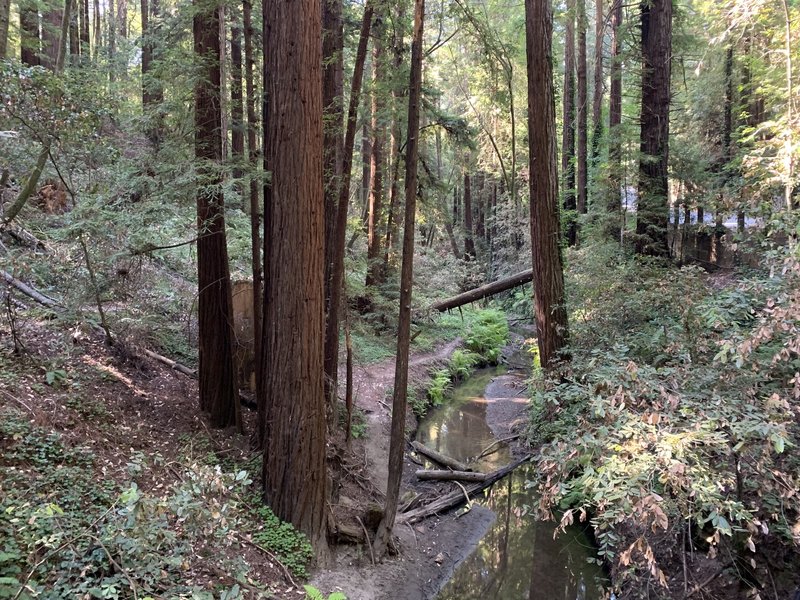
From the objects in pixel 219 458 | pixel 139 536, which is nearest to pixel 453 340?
pixel 219 458

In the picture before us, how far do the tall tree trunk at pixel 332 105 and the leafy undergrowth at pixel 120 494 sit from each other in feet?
11.2

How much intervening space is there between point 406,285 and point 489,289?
28.7 feet

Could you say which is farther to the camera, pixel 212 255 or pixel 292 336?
pixel 212 255

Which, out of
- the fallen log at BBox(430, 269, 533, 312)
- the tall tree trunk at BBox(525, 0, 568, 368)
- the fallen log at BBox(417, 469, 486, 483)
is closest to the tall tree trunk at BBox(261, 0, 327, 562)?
the fallen log at BBox(417, 469, 486, 483)

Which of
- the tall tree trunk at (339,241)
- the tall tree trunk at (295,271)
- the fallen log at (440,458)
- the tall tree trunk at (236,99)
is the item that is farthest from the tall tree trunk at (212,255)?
the fallen log at (440,458)

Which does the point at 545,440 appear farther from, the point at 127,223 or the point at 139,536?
the point at 127,223

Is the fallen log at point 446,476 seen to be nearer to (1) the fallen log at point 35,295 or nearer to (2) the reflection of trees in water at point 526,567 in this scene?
(2) the reflection of trees in water at point 526,567

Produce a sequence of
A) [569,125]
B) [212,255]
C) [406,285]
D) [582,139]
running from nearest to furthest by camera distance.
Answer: [406,285] → [212,255] → [582,139] → [569,125]

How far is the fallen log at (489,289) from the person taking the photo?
545 inches

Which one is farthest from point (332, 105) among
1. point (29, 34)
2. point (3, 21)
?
point (29, 34)

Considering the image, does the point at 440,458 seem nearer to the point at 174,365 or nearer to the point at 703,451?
the point at 174,365

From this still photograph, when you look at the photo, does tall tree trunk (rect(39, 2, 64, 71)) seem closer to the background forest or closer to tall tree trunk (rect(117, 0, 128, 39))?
the background forest

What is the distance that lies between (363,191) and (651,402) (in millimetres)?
14528

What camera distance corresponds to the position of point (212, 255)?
7414mm
